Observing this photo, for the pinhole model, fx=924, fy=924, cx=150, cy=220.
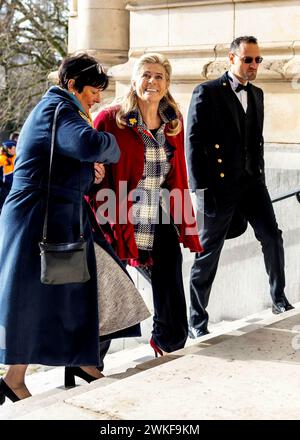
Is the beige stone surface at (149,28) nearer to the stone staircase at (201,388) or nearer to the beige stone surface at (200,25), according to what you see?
the beige stone surface at (200,25)

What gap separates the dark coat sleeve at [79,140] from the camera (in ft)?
14.5

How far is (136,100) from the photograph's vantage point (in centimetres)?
534

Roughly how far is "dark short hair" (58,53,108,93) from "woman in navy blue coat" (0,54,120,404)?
0.02m

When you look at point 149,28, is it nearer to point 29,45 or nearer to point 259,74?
point 259,74

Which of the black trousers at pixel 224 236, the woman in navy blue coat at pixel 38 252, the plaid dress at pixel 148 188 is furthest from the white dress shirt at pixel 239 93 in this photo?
the woman in navy blue coat at pixel 38 252

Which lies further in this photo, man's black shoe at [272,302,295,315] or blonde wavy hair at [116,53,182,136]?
man's black shoe at [272,302,295,315]

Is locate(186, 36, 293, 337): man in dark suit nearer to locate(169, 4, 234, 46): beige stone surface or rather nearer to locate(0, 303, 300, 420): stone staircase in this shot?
locate(0, 303, 300, 420): stone staircase

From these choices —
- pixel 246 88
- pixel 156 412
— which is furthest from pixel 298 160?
pixel 156 412

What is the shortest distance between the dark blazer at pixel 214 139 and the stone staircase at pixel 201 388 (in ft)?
3.82

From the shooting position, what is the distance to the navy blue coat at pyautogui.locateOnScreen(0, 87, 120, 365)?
456 cm

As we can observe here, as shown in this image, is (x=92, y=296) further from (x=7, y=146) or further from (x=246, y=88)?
(x=7, y=146)

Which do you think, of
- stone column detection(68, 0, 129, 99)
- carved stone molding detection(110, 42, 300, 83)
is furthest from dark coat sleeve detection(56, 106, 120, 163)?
stone column detection(68, 0, 129, 99)

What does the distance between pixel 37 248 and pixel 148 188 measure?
3.16 ft
